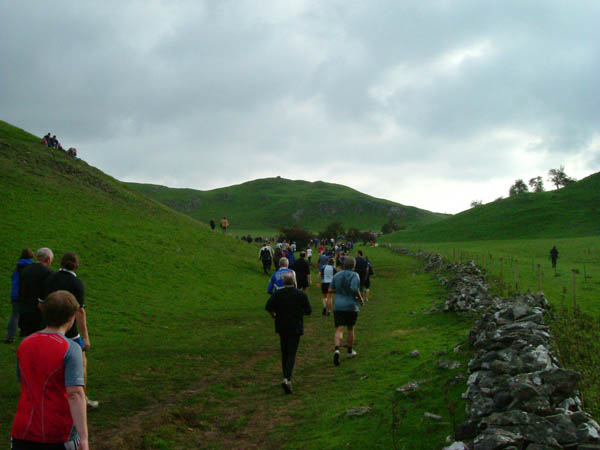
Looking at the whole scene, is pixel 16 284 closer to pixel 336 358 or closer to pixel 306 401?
pixel 306 401

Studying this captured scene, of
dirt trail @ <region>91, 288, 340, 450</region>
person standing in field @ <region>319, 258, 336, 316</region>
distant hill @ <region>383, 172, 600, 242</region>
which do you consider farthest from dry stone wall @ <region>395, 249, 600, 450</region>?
distant hill @ <region>383, 172, 600, 242</region>

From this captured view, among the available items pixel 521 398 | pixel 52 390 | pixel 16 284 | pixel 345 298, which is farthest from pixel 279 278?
pixel 52 390

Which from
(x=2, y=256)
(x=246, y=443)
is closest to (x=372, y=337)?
(x=246, y=443)

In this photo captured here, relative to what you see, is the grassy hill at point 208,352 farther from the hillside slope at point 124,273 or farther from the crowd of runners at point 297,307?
the crowd of runners at point 297,307

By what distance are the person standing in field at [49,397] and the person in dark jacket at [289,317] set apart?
5838 millimetres

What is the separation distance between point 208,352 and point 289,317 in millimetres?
4146

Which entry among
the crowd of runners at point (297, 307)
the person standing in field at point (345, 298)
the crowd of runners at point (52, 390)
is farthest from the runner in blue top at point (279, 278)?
the crowd of runners at point (52, 390)

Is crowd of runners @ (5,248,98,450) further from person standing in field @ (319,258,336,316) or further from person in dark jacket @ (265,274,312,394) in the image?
person standing in field @ (319,258,336,316)

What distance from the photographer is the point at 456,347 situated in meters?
10.5

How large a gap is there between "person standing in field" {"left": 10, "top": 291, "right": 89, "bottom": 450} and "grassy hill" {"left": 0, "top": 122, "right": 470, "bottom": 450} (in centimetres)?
306

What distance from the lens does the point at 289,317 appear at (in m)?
9.51

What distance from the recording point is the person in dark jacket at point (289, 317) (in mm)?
9438

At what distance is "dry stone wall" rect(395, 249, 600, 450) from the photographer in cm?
474

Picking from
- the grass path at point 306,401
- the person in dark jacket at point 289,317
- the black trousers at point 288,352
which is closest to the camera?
the grass path at point 306,401
